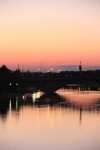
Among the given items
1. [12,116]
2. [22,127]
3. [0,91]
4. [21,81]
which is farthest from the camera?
[21,81]

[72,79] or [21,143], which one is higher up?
[72,79]

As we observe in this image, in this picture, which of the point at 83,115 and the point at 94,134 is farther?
the point at 83,115

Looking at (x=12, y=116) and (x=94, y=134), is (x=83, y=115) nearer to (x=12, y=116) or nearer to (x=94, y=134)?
(x=12, y=116)

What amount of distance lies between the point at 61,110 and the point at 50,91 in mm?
13560

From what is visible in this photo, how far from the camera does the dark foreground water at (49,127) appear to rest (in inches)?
631

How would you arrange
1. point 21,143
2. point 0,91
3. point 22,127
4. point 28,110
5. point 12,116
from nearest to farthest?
point 21,143
point 22,127
point 12,116
point 28,110
point 0,91

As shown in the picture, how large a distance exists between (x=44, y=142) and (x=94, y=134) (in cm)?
242

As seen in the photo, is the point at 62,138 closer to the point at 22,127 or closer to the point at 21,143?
the point at 21,143

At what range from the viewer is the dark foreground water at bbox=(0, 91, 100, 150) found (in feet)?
52.5

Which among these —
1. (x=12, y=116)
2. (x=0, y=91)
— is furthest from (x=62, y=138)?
(x=0, y=91)

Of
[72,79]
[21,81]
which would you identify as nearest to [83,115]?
[72,79]

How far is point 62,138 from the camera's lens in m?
17.2

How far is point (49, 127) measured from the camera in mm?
20219

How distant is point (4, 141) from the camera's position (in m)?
16.5
